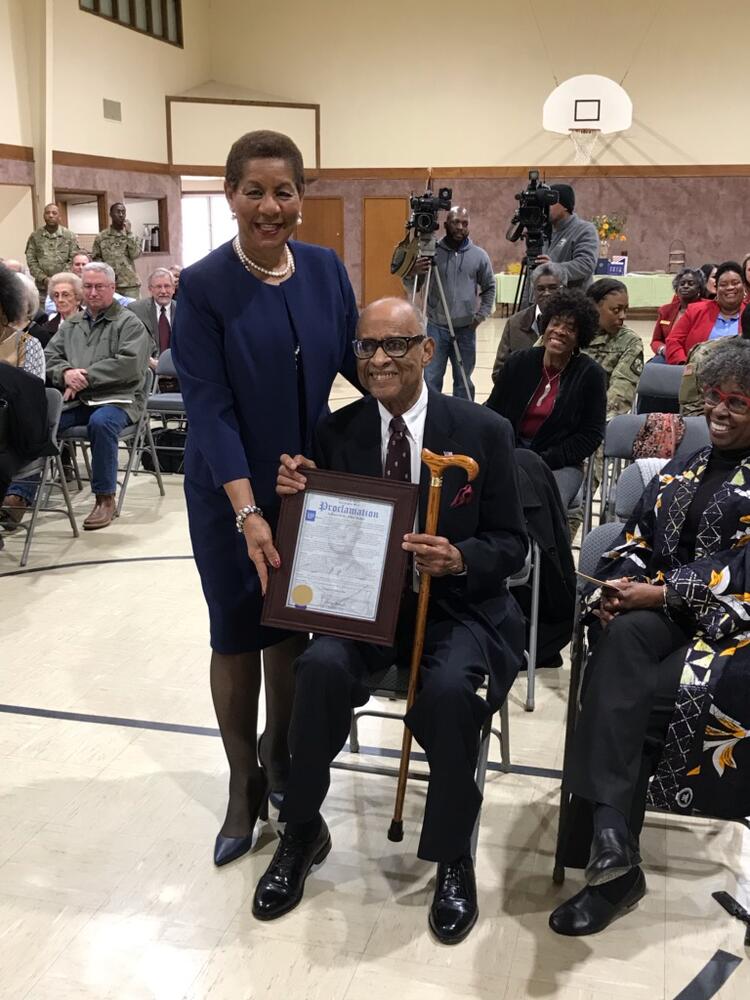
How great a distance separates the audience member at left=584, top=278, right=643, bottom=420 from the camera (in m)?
4.76

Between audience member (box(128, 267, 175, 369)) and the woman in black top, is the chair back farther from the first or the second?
the woman in black top

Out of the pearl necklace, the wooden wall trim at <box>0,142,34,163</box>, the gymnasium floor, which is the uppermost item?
the wooden wall trim at <box>0,142,34,163</box>

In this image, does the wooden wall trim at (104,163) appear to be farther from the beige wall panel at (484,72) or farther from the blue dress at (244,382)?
the blue dress at (244,382)

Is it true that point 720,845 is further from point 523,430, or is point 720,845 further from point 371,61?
point 371,61

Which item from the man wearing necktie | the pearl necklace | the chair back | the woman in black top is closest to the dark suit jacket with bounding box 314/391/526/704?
the pearl necklace

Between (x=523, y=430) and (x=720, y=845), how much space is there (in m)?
1.95

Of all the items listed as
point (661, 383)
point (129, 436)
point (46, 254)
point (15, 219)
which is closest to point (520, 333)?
point (661, 383)

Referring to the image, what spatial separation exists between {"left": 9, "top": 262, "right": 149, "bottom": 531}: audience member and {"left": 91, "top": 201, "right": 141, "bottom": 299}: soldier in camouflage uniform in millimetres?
6516

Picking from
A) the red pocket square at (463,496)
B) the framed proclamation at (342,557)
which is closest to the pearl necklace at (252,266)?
the framed proclamation at (342,557)

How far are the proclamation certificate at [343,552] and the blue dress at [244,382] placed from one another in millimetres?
157

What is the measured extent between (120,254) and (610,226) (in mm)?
7895

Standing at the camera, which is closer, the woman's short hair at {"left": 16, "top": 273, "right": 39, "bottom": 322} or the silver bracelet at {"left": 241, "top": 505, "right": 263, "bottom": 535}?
the silver bracelet at {"left": 241, "top": 505, "right": 263, "bottom": 535}

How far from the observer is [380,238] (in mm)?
17234

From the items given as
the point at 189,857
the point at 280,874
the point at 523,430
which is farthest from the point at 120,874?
the point at 523,430
